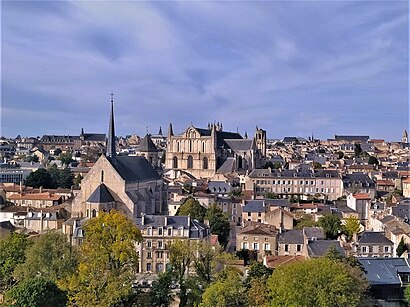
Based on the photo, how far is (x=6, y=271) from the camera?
32.9 meters

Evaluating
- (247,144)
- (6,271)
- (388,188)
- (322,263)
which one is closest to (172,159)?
(247,144)

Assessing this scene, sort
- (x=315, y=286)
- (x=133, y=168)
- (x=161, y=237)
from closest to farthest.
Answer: (x=315, y=286), (x=161, y=237), (x=133, y=168)

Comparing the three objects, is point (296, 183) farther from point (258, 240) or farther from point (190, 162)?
point (258, 240)

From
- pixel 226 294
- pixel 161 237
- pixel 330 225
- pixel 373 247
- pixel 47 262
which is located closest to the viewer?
pixel 226 294

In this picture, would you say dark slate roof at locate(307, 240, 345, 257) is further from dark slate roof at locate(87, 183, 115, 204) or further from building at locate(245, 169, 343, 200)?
building at locate(245, 169, 343, 200)

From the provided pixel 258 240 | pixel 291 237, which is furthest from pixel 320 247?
pixel 258 240

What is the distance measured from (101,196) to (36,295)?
1798 cm

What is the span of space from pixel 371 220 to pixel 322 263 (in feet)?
75.7

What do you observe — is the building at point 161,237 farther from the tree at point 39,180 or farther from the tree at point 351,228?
the tree at point 39,180

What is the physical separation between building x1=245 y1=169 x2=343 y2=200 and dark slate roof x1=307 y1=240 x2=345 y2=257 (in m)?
33.4

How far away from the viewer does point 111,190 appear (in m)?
46.7

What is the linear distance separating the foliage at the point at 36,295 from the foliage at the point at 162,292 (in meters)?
4.49

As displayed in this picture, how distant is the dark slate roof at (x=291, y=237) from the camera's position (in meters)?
38.2

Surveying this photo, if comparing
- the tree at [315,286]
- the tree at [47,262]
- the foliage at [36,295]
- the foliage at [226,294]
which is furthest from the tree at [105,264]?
the tree at [315,286]
